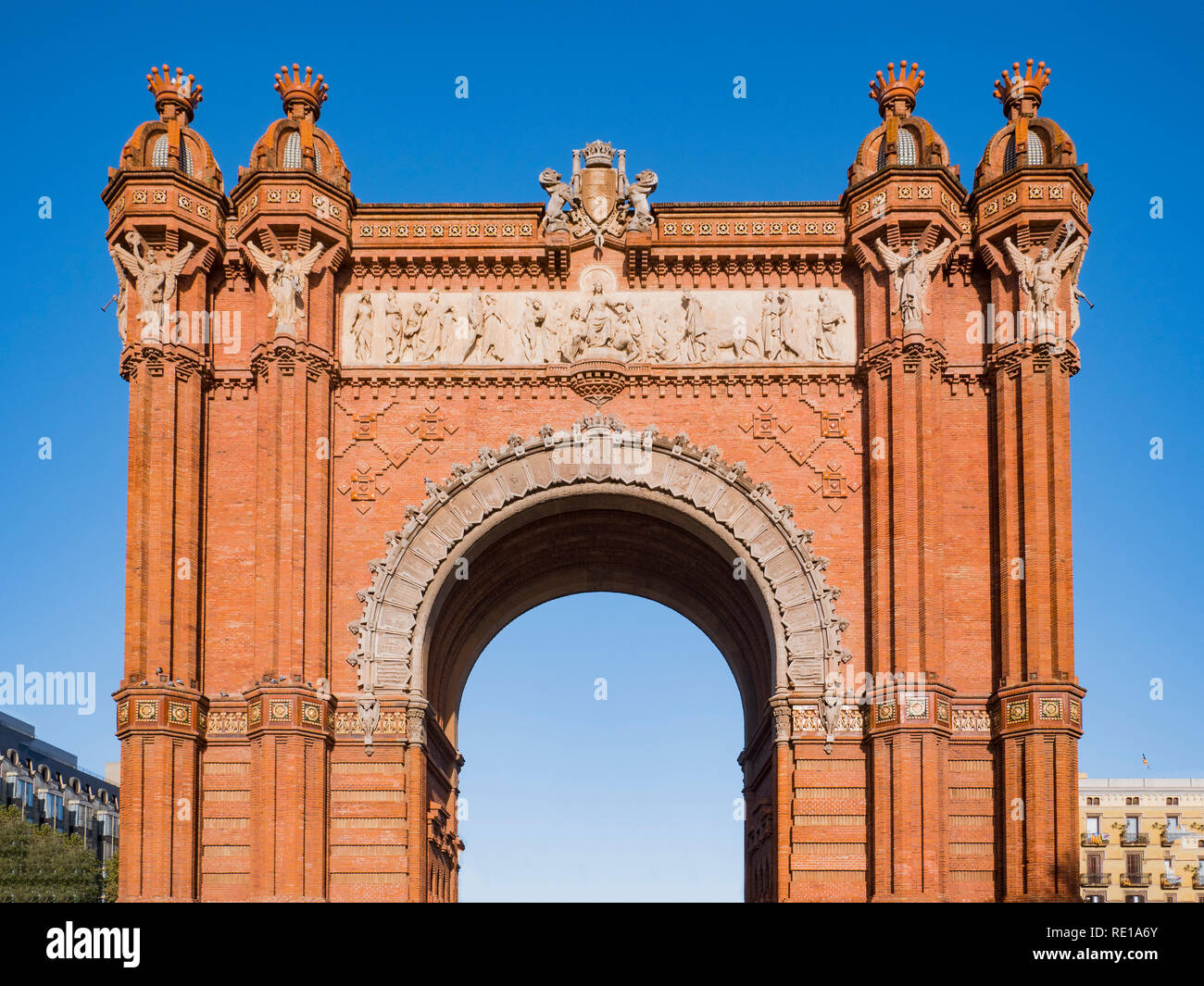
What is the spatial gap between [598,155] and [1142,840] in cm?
6324

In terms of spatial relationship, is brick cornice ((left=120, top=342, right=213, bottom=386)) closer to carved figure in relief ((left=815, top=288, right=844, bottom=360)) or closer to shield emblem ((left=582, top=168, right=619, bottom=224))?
shield emblem ((left=582, top=168, right=619, bottom=224))

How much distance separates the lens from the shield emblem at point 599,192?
3650 cm

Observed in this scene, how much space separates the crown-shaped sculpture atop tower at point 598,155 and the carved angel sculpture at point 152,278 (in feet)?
25.6

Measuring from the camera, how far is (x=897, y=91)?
36438 millimetres

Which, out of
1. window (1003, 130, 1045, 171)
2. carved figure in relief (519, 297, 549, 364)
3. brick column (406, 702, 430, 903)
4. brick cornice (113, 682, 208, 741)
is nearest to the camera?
brick cornice (113, 682, 208, 741)

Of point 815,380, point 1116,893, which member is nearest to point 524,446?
point 815,380

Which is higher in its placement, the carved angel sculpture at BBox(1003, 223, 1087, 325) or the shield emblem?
the shield emblem

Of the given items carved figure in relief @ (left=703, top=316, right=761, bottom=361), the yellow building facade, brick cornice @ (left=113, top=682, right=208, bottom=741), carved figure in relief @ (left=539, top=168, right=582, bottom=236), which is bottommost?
the yellow building facade

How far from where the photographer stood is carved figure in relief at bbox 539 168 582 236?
120ft

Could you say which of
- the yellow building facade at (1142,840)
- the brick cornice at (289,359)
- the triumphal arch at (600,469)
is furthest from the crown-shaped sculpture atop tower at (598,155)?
the yellow building facade at (1142,840)

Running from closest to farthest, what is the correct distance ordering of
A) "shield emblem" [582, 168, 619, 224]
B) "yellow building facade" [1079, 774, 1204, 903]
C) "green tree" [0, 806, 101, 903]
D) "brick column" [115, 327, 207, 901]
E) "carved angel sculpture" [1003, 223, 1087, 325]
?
1. "brick column" [115, 327, 207, 901]
2. "carved angel sculpture" [1003, 223, 1087, 325]
3. "shield emblem" [582, 168, 619, 224]
4. "green tree" [0, 806, 101, 903]
5. "yellow building facade" [1079, 774, 1204, 903]

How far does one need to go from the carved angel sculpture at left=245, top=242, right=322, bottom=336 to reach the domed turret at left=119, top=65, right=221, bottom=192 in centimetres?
193

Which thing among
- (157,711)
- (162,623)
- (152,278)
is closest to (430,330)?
(152,278)

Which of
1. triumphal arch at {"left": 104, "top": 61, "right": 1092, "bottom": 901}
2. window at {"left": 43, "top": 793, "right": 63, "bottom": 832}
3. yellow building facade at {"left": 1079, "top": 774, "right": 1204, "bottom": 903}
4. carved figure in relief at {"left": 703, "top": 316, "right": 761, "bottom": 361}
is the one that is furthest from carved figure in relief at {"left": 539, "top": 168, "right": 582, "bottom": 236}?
yellow building facade at {"left": 1079, "top": 774, "right": 1204, "bottom": 903}
